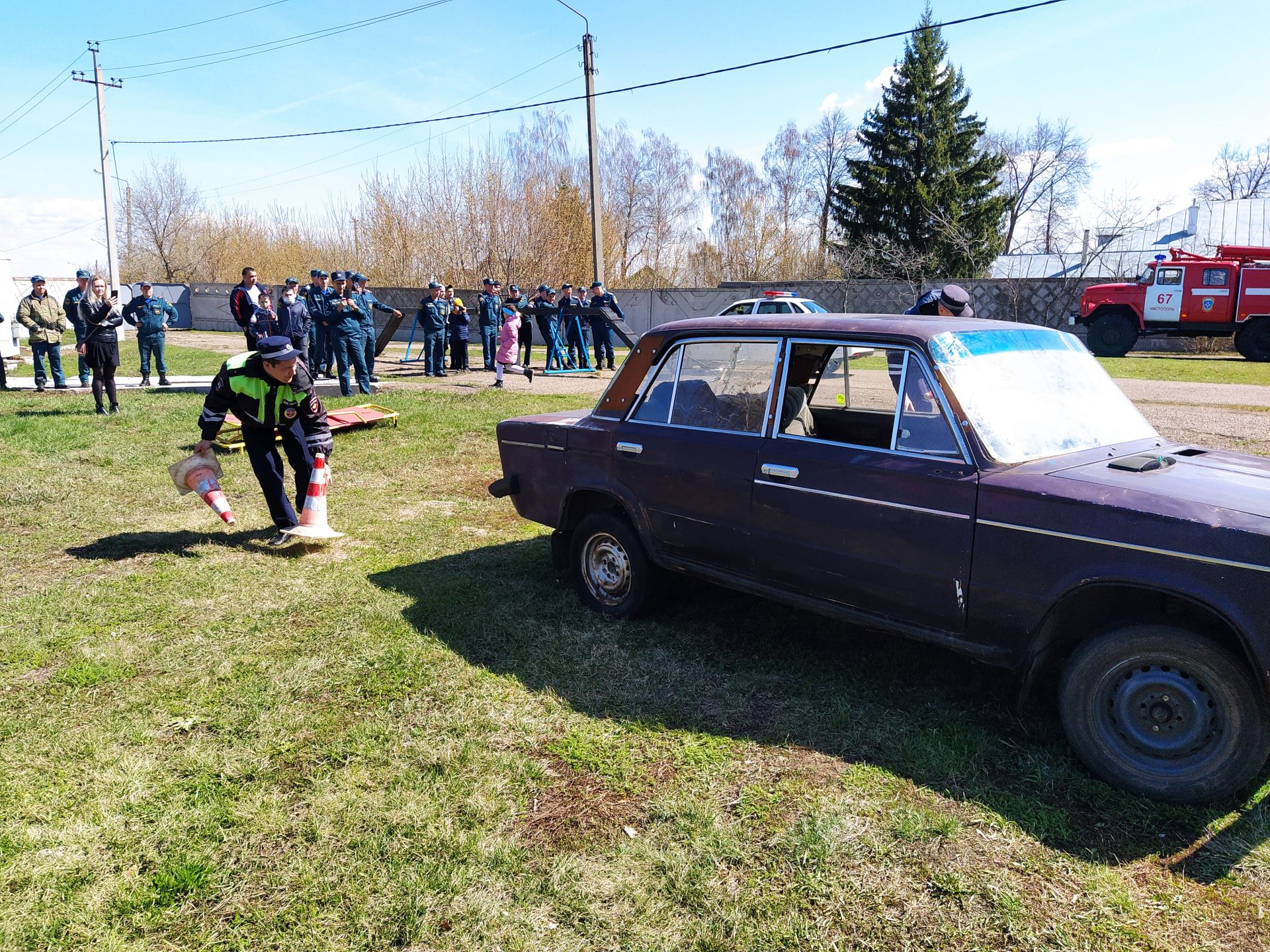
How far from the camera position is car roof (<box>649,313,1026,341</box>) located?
3.69 metres

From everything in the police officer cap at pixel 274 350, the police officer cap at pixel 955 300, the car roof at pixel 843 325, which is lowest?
the police officer cap at pixel 274 350

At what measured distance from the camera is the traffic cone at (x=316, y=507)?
19.5ft

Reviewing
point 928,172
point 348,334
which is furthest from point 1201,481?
point 928,172

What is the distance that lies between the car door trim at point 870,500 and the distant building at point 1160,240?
33556 millimetres

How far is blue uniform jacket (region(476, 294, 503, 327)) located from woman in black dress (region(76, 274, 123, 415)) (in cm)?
660

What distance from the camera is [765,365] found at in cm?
417

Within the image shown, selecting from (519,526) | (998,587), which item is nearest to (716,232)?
(519,526)

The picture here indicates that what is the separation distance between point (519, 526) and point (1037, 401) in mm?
4305

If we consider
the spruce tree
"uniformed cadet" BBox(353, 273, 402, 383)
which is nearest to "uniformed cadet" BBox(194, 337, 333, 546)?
"uniformed cadet" BBox(353, 273, 402, 383)

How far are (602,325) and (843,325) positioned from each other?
1505 cm

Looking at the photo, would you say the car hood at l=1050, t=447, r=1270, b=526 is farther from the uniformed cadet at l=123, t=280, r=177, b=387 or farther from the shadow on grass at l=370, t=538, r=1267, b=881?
the uniformed cadet at l=123, t=280, r=177, b=387

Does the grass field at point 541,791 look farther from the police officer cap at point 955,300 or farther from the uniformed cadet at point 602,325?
the uniformed cadet at point 602,325

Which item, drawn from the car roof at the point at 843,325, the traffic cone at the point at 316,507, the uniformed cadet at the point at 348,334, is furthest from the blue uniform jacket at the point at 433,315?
the car roof at the point at 843,325

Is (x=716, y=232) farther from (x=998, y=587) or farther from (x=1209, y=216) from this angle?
(x=998, y=587)
